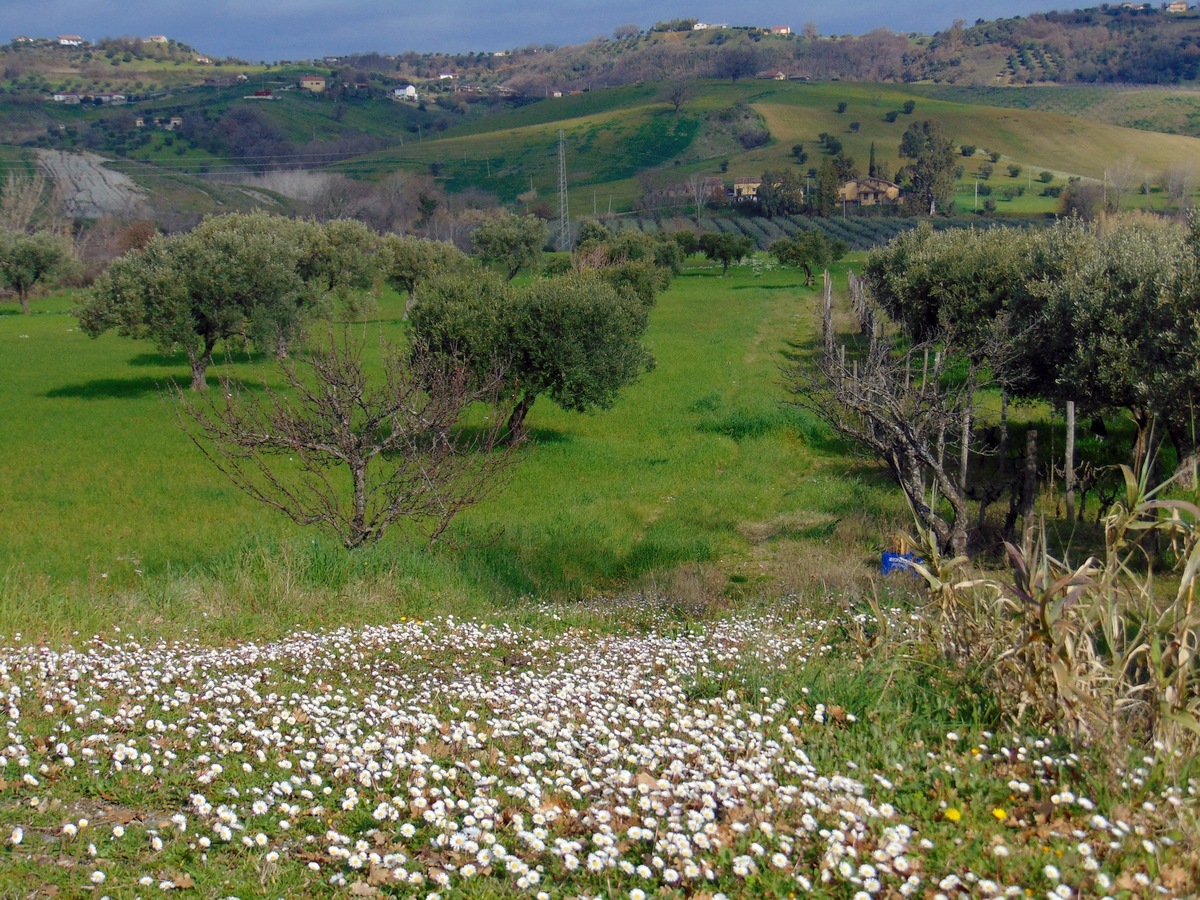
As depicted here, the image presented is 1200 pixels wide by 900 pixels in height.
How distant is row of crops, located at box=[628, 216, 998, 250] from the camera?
9925cm

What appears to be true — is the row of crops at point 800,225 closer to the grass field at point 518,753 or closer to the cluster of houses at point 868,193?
the cluster of houses at point 868,193

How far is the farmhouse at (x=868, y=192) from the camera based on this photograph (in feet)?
409

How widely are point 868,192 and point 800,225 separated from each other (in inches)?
861

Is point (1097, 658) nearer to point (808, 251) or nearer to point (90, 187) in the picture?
point (808, 251)

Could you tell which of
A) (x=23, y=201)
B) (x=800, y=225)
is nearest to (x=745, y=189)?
(x=800, y=225)

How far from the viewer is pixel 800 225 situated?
362 ft

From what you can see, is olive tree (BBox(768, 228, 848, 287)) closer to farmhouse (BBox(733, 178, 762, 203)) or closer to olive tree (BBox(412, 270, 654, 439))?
olive tree (BBox(412, 270, 654, 439))

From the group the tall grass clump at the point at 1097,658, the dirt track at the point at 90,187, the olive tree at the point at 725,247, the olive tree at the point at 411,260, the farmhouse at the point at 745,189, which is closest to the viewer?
the tall grass clump at the point at 1097,658

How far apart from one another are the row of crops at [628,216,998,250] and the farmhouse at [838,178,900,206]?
12.1 m

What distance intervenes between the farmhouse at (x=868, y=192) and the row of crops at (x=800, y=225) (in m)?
12.1

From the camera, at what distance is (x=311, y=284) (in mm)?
41406

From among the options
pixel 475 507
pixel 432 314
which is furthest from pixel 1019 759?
pixel 432 314

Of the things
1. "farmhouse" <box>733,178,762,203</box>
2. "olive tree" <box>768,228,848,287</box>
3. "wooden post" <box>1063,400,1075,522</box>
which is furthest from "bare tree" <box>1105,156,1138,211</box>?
"wooden post" <box>1063,400,1075,522</box>

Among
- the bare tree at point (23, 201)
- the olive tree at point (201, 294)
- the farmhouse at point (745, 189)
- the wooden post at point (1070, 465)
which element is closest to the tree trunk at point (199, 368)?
the olive tree at point (201, 294)
